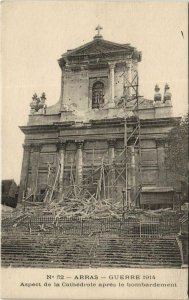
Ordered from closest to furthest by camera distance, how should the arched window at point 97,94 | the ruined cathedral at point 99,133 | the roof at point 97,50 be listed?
the roof at point 97,50 → the ruined cathedral at point 99,133 → the arched window at point 97,94

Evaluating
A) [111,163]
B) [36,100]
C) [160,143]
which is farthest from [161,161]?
[36,100]

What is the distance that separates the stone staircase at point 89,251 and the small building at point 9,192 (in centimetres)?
139

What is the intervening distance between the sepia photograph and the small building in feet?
0.30

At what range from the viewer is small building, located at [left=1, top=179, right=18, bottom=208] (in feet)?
41.6

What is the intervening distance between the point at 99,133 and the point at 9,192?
17.2ft

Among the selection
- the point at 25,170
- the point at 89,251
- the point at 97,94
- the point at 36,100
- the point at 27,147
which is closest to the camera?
the point at 89,251

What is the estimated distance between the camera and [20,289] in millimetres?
10367

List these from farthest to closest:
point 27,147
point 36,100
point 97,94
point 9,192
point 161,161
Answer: point 97,94
point 27,147
point 161,161
point 36,100
point 9,192

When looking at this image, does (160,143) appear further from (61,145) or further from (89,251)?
(89,251)

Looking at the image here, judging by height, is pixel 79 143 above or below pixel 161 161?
above

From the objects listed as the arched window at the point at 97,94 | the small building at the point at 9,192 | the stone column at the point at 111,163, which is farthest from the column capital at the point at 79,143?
the small building at the point at 9,192

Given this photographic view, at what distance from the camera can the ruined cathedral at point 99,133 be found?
16.5m

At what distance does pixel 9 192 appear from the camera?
47.0ft

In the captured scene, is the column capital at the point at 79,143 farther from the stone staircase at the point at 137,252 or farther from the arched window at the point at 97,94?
the stone staircase at the point at 137,252
